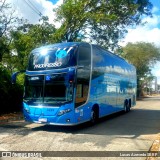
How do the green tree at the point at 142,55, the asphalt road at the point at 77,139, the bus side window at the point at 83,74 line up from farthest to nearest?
the green tree at the point at 142,55, the bus side window at the point at 83,74, the asphalt road at the point at 77,139

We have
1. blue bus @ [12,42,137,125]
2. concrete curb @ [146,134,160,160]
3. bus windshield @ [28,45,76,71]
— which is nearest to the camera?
concrete curb @ [146,134,160,160]

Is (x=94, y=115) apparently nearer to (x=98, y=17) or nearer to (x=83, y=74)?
(x=83, y=74)

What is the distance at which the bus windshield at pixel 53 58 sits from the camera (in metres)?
12.0

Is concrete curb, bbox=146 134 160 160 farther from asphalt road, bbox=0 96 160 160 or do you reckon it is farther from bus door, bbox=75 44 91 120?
bus door, bbox=75 44 91 120

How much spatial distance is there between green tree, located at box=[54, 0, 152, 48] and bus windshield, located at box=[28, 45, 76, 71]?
10.5 metres

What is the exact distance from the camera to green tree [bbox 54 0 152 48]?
23250 millimetres

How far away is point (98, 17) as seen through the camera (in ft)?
74.4

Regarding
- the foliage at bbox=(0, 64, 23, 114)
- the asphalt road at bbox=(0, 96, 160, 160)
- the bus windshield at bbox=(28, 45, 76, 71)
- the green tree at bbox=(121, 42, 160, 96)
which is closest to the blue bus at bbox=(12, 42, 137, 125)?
the bus windshield at bbox=(28, 45, 76, 71)

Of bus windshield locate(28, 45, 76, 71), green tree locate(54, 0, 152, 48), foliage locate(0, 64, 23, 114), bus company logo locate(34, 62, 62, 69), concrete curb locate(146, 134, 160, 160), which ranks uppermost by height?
green tree locate(54, 0, 152, 48)

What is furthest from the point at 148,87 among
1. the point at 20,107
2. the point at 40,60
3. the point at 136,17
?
the point at 40,60

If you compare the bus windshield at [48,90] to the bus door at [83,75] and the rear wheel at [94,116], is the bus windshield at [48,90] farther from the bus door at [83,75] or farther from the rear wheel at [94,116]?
the rear wheel at [94,116]

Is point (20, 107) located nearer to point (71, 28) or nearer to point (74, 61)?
point (71, 28)

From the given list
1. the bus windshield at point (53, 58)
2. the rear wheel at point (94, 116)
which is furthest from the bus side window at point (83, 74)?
the rear wheel at point (94, 116)

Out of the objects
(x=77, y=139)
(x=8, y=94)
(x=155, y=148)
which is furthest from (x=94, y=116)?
(x=8, y=94)
